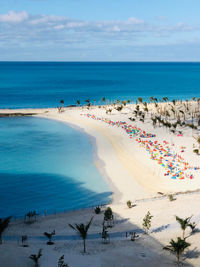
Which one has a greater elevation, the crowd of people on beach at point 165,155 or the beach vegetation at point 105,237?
the crowd of people on beach at point 165,155

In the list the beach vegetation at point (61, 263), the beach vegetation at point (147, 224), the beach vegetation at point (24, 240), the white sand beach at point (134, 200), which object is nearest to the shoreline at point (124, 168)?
the white sand beach at point (134, 200)

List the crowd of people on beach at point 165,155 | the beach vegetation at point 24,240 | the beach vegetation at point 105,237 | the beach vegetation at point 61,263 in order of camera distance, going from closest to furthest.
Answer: the beach vegetation at point 61,263 < the beach vegetation at point 24,240 < the beach vegetation at point 105,237 < the crowd of people on beach at point 165,155

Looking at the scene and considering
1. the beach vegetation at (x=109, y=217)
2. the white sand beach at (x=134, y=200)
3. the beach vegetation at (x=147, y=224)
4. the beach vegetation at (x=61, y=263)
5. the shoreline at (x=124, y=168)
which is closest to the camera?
the beach vegetation at (x=61, y=263)

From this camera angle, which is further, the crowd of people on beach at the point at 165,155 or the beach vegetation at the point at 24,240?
the crowd of people on beach at the point at 165,155

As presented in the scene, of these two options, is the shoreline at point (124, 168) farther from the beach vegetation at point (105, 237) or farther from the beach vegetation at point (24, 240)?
the beach vegetation at point (24, 240)

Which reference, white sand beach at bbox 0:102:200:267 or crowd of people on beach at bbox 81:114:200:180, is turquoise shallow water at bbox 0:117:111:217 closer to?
white sand beach at bbox 0:102:200:267

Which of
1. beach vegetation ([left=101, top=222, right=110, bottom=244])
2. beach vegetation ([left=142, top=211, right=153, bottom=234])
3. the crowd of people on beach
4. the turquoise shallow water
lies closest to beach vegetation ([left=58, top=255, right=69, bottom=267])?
beach vegetation ([left=101, top=222, right=110, bottom=244])

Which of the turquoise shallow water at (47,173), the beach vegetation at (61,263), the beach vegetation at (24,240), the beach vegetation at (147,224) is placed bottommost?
the beach vegetation at (61,263)

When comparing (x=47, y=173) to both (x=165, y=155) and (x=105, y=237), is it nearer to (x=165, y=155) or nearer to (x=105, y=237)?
(x=165, y=155)
